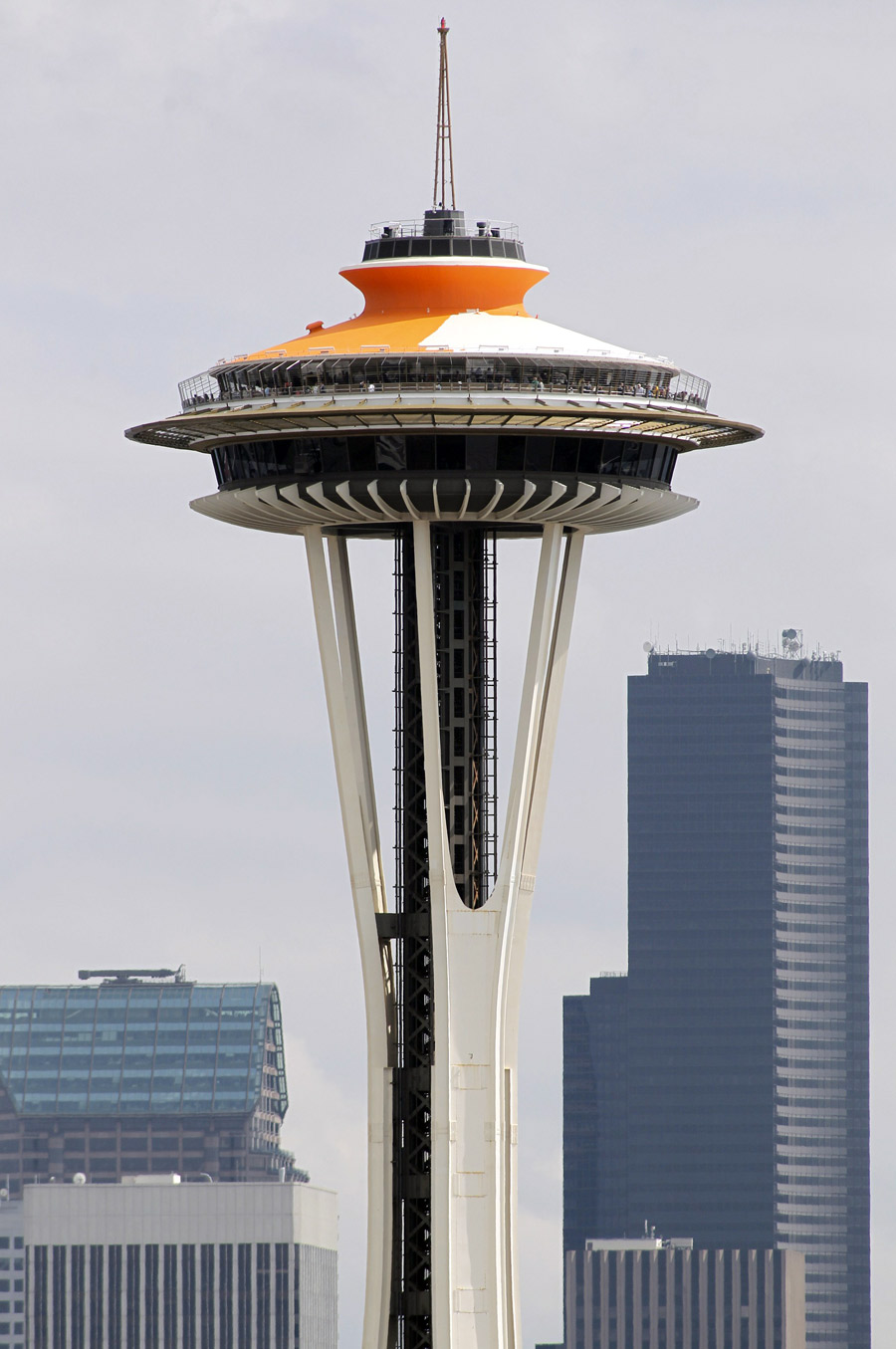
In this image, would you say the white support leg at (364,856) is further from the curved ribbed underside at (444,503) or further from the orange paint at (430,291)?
the orange paint at (430,291)

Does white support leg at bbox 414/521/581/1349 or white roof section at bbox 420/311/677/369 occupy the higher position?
white roof section at bbox 420/311/677/369

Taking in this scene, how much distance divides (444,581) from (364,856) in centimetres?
1059

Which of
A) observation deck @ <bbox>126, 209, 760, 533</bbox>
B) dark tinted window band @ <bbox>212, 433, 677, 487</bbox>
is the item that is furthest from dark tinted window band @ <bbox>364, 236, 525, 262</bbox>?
dark tinted window band @ <bbox>212, 433, 677, 487</bbox>

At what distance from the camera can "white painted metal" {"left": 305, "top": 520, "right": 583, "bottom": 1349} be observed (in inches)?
5128

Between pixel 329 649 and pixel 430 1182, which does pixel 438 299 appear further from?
pixel 430 1182

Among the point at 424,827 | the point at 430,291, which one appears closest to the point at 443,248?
the point at 430,291

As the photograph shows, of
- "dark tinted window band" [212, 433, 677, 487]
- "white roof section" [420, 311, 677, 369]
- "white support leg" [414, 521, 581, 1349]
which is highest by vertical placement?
"white roof section" [420, 311, 677, 369]

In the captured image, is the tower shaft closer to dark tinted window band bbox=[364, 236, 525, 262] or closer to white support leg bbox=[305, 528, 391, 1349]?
A: white support leg bbox=[305, 528, 391, 1349]

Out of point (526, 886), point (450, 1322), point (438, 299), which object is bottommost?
point (450, 1322)

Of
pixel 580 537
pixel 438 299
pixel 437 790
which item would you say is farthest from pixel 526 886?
pixel 438 299

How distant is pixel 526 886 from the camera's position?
13262cm

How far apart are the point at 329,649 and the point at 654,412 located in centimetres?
1534

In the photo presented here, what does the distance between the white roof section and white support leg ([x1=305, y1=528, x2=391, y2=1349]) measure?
9.63 metres

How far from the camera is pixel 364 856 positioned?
439 feet
